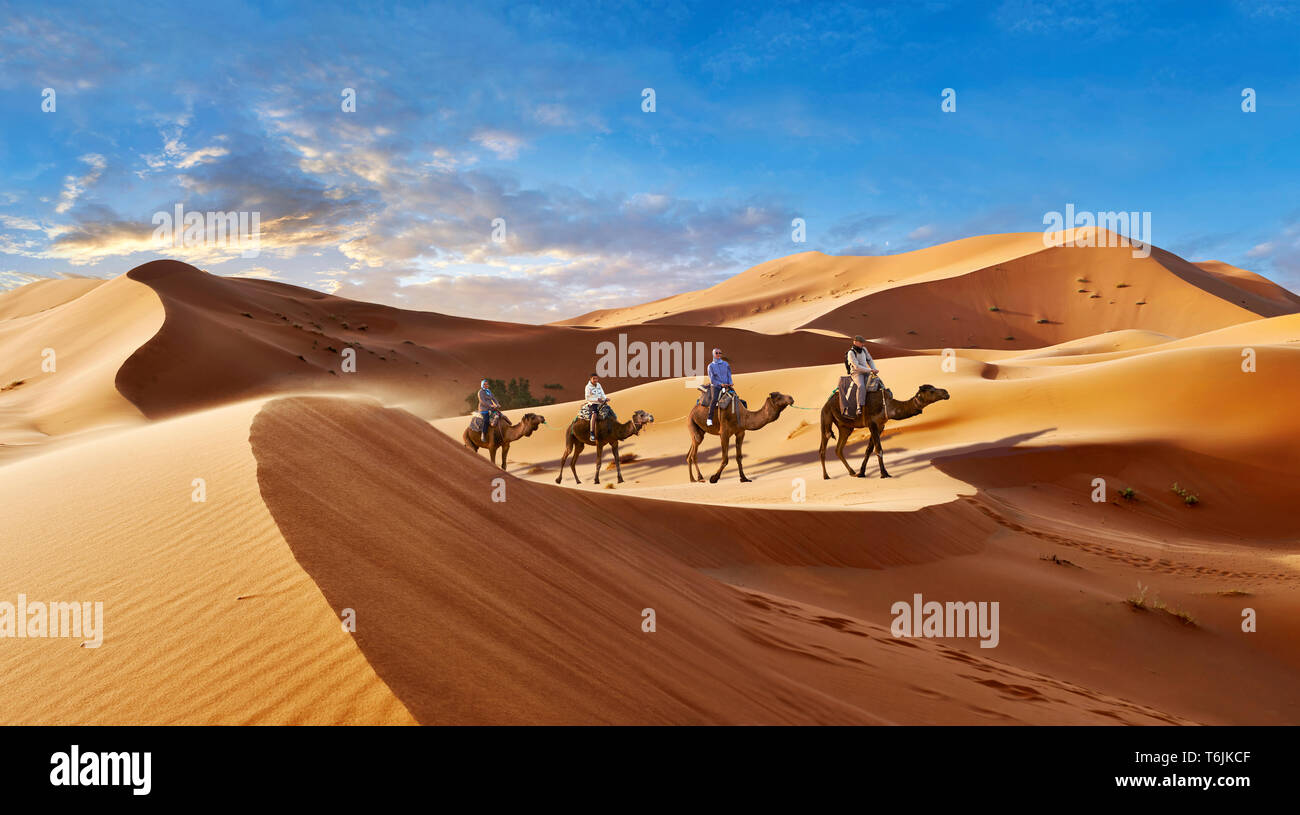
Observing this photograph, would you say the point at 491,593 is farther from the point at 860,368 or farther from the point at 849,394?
the point at 849,394

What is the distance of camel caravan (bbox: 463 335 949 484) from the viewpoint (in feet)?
53.9

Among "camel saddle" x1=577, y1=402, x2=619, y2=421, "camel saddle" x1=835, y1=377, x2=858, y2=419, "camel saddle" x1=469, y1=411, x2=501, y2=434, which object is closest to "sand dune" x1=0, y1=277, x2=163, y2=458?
"camel saddle" x1=469, y1=411, x2=501, y2=434

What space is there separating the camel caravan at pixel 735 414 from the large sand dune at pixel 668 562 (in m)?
1.23

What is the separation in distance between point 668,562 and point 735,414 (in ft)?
38.5

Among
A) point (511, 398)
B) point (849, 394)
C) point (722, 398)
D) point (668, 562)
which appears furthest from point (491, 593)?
point (511, 398)

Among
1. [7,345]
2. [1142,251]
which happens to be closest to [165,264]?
[7,345]

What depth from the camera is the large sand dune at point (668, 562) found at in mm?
2391

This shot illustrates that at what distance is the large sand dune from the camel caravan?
1.23m

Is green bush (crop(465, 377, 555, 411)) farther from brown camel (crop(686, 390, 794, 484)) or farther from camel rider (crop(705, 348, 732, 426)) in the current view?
camel rider (crop(705, 348, 732, 426))

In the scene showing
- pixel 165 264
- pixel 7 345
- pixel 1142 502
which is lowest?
pixel 1142 502

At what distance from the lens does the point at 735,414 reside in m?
18.1

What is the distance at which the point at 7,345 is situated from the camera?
3469 cm
